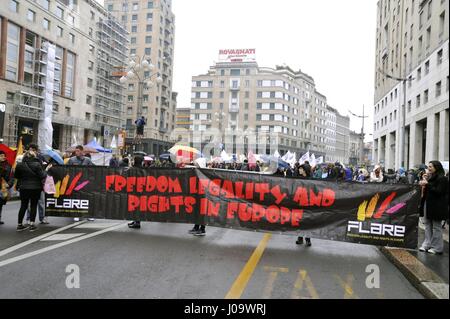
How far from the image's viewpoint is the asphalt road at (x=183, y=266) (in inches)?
182

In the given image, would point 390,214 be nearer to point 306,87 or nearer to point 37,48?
point 37,48

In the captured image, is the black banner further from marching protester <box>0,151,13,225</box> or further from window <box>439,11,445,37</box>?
window <box>439,11,445,37</box>

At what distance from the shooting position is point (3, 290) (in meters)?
4.52

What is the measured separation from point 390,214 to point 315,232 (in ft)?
4.36

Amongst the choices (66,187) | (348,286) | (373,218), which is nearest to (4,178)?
(66,187)

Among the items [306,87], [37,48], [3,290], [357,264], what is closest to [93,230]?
[3,290]

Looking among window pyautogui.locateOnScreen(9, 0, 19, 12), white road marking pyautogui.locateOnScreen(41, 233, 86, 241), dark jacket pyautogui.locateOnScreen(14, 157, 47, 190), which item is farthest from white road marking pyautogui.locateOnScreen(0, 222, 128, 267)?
window pyautogui.locateOnScreen(9, 0, 19, 12)

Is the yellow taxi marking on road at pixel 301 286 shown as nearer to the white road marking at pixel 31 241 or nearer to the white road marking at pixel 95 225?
the white road marking at pixel 31 241

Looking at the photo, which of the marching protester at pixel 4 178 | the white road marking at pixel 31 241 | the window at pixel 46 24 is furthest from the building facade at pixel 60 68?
the white road marking at pixel 31 241

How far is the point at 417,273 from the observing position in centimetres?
527

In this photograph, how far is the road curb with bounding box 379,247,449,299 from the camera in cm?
450

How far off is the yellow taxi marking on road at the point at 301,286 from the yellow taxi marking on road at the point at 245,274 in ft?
2.06
